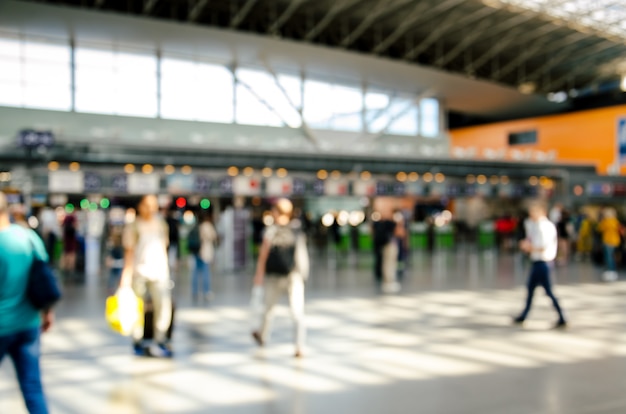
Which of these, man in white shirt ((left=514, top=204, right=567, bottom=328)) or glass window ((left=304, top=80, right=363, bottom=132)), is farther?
glass window ((left=304, top=80, right=363, bottom=132))

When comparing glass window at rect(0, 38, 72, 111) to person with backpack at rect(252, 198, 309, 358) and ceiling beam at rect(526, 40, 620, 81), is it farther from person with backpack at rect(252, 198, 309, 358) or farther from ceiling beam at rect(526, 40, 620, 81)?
ceiling beam at rect(526, 40, 620, 81)

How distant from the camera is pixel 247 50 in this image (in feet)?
105

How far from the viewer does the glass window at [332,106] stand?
118ft

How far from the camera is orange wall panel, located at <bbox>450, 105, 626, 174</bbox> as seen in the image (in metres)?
41.2

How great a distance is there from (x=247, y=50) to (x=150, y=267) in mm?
26314

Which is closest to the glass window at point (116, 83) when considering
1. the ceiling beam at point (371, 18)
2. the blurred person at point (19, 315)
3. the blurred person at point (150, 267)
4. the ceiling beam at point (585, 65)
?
the ceiling beam at point (371, 18)

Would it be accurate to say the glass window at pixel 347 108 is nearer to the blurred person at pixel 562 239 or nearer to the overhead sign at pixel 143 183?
the overhead sign at pixel 143 183

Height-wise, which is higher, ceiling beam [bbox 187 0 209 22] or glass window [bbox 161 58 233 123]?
ceiling beam [bbox 187 0 209 22]

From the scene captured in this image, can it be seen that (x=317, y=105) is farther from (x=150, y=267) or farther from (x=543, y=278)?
(x=150, y=267)

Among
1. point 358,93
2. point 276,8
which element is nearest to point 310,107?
point 358,93

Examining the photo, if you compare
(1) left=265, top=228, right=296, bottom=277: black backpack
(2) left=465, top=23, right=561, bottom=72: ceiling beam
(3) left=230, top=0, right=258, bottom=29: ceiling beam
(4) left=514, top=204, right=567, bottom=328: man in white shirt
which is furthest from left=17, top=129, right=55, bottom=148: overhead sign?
(2) left=465, top=23, right=561, bottom=72: ceiling beam

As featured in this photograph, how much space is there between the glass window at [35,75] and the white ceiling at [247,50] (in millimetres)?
642

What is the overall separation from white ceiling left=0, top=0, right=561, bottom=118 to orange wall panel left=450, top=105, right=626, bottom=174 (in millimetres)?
1890

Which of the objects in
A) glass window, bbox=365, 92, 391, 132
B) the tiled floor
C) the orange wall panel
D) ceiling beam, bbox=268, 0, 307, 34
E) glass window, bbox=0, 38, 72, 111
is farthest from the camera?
the orange wall panel
